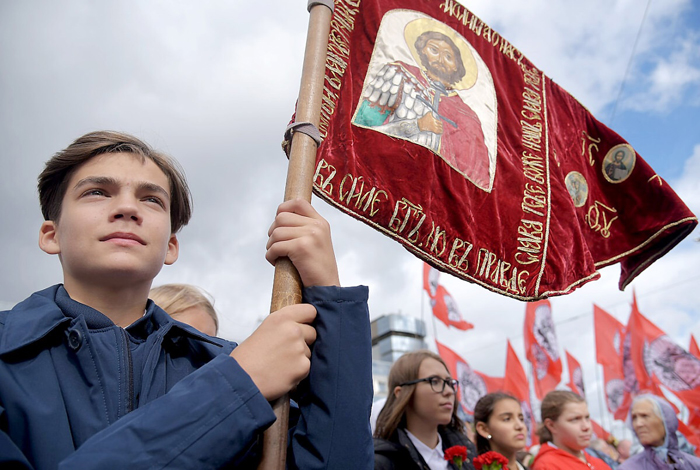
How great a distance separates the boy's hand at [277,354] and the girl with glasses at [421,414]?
1.79 metres

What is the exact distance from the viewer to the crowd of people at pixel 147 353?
0.80 m

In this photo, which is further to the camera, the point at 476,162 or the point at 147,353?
the point at 476,162

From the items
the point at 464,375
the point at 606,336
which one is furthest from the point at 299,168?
the point at 606,336

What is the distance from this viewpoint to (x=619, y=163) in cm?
293

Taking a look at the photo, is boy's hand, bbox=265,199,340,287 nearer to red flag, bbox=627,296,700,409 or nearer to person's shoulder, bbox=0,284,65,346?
person's shoulder, bbox=0,284,65,346

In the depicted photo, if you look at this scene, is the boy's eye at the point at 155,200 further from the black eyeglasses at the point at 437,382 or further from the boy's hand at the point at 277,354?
the black eyeglasses at the point at 437,382

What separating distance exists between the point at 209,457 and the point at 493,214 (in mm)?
1806

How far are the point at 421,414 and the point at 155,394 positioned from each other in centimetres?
208

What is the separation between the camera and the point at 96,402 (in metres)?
0.91

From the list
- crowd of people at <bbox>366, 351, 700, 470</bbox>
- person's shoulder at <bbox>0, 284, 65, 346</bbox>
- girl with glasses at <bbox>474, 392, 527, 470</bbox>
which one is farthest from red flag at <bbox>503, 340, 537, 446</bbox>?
person's shoulder at <bbox>0, 284, 65, 346</bbox>

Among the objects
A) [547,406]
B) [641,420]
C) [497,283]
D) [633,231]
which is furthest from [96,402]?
[641,420]

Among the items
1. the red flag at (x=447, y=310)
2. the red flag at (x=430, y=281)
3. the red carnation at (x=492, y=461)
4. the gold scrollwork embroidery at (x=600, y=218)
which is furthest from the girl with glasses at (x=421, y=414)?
the red flag at (x=447, y=310)

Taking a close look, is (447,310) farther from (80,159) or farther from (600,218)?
(80,159)

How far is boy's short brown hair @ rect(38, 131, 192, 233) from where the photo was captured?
123cm
